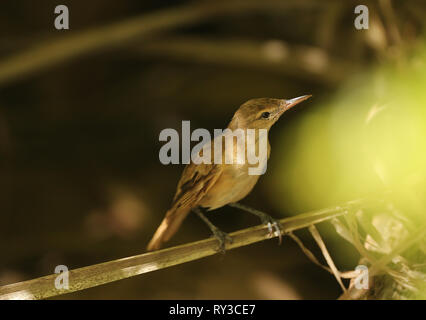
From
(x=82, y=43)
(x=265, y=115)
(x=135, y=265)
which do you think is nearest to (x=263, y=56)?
(x=82, y=43)

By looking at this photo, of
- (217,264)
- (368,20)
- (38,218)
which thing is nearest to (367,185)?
(368,20)

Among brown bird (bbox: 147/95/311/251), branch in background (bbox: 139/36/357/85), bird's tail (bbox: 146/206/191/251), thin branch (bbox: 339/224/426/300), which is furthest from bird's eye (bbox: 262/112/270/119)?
branch in background (bbox: 139/36/357/85)

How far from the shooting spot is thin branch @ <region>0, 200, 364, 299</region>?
30.4 inches

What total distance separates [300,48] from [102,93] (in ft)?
2.93

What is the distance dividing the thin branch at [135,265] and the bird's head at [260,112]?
0.18 m

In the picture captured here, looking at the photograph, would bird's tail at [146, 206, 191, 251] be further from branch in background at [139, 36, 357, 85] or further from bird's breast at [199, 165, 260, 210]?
branch in background at [139, 36, 357, 85]

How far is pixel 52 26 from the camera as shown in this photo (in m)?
1.93

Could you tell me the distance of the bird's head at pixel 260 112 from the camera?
772 millimetres

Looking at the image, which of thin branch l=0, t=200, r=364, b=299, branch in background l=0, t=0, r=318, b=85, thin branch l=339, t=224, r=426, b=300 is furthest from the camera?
branch in background l=0, t=0, r=318, b=85

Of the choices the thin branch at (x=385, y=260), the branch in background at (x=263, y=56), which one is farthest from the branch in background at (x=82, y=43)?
the thin branch at (x=385, y=260)

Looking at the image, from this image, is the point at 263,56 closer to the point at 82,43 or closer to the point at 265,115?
the point at 82,43

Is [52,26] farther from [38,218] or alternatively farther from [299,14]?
[299,14]

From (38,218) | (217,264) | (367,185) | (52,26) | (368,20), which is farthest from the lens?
(52,26)

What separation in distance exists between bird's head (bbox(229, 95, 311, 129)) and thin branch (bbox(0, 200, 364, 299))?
18 cm
